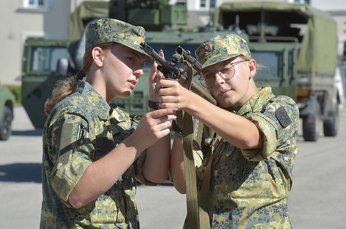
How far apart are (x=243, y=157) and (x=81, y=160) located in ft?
2.21

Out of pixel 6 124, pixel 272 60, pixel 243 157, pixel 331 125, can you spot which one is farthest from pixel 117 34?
pixel 331 125

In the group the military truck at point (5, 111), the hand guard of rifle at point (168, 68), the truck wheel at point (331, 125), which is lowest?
the truck wheel at point (331, 125)

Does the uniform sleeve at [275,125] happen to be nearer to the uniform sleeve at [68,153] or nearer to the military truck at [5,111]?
the uniform sleeve at [68,153]

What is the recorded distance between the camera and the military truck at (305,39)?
63.1 ft

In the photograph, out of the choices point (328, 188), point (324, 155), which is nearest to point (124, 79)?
point (328, 188)

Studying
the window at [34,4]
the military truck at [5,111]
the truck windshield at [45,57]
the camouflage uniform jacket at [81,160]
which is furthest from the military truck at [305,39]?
the window at [34,4]

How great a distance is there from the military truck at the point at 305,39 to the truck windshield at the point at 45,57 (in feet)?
11.3

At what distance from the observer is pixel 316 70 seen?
19.8 metres

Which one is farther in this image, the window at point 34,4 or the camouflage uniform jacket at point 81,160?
the window at point 34,4

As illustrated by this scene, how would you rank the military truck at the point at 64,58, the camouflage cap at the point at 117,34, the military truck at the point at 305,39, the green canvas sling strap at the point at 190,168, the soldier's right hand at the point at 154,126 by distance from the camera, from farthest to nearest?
the military truck at the point at 305,39
the military truck at the point at 64,58
the camouflage cap at the point at 117,34
the green canvas sling strap at the point at 190,168
the soldier's right hand at the point at 154,126

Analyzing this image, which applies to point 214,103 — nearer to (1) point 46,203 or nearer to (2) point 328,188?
(1) point 46,203

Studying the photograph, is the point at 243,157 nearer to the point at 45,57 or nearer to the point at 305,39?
the point at 45,57

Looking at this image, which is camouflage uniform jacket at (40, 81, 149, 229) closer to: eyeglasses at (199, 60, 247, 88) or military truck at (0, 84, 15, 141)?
eyeglasses at (199, 60, 247, 88)

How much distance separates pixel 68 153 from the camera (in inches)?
141
